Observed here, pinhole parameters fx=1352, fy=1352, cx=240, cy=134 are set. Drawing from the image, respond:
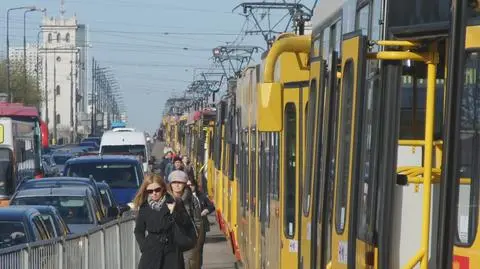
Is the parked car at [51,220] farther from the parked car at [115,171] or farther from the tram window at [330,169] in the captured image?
the parked car at [115,171]

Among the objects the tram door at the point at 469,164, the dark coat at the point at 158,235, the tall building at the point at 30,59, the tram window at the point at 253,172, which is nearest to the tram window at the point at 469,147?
the tram door at the point at 469,164

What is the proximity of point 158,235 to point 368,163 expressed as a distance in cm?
503

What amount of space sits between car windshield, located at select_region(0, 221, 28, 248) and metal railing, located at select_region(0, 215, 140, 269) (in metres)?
0.57

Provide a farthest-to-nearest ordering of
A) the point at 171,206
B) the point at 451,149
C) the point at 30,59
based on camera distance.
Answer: the point at 30,59
the point at 171,206
the point at 451,149

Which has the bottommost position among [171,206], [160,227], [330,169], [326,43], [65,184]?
[65,184]

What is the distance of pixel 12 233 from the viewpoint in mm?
14414

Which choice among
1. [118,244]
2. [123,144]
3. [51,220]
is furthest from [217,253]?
[123,144]

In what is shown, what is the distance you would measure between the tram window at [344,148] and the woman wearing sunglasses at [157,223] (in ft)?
13.4

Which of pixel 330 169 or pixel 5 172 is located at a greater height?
pixel 330 169

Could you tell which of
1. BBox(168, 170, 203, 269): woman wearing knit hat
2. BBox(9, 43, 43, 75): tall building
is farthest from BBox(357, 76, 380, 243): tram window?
BBox(9, 43, 43, 75): tall building

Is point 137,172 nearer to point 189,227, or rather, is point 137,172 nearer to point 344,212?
point 189,227

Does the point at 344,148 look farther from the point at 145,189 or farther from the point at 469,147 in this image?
the point at 145,189

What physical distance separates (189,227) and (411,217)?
5518 mm

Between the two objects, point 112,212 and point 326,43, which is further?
point 112,212
